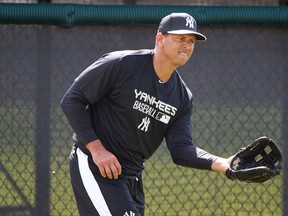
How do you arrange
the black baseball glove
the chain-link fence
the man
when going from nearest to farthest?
the black baseball glove < the man < the chain-link fence

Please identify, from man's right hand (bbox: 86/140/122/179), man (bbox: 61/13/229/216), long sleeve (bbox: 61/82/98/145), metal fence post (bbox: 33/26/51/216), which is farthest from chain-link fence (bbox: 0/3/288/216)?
man's right hand (bbox: 86/140/122/179)

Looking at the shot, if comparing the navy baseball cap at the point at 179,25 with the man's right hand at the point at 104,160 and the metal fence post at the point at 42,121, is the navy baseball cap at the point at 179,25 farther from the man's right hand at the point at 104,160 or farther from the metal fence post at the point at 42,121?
the metal fence post at the point at 42,121

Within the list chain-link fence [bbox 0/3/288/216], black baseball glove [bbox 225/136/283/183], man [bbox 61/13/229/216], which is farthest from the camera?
chain-link fence [bbox 0/3/288/216]

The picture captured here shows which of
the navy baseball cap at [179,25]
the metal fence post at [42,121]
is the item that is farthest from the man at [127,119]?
the metal fence post at [42,121]

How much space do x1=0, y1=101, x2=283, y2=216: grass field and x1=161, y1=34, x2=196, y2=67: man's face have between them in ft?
6.17

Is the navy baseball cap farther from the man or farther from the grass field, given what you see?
the grass field

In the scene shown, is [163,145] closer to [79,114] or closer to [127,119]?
[127,119]

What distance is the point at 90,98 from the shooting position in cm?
464

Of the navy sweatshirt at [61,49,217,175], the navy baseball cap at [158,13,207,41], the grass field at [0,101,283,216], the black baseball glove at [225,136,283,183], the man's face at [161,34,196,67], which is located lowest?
the grass field at [0,101,283,216]

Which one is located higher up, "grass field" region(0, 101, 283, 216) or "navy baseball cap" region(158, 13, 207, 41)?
"navy baseball cap" region(158, 13, 207, 41)

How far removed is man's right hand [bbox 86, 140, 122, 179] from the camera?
14.8ft

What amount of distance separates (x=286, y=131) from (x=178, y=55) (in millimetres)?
2321

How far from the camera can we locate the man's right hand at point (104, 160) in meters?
4.52

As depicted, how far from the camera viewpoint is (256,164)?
183 inches
